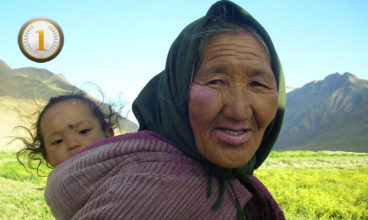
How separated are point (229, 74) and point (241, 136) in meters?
0.31

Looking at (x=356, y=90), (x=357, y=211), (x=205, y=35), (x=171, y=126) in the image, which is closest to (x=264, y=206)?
(x=171, y=126)

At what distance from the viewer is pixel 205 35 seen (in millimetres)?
1654

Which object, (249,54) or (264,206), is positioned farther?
(264,206)

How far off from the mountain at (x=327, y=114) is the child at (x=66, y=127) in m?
67.0

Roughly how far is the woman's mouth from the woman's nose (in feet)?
0.24

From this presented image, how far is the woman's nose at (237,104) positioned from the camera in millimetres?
1479

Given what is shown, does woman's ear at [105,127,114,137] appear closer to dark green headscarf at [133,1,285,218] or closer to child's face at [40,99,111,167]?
child's face at [40,99,111,167]

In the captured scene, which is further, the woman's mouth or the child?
the child

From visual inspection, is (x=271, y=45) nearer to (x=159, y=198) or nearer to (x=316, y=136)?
(x=159, y=198)

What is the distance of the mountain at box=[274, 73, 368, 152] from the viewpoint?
233 feet

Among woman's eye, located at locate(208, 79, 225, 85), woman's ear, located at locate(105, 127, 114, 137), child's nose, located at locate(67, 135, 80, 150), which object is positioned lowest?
woman's ear, located at locate(105, 127, 114, 137)

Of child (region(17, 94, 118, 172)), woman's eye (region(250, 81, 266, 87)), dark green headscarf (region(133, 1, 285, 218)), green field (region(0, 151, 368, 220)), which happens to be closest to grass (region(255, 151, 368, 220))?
green field (region(0, 151, 368, 220))

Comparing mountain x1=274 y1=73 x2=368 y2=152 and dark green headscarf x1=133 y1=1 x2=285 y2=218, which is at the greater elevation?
dark green headscarf x1=133 y1=1 x2=285 y2=218

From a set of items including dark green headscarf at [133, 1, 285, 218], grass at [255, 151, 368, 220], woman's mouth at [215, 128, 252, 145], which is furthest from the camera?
grass at [255, 151, 368, 220]
